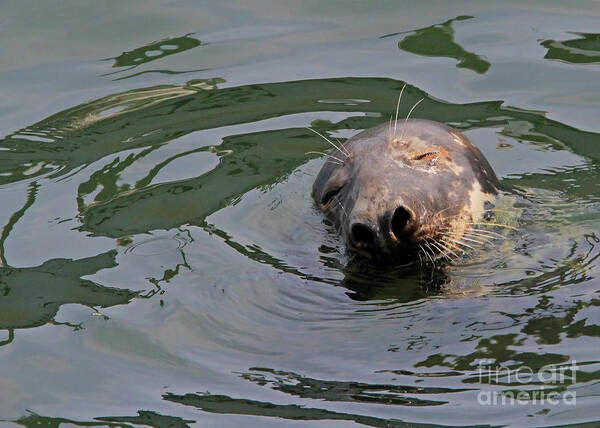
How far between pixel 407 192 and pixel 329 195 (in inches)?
35.1

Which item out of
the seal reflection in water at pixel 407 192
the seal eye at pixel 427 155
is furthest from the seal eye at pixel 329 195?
the seal eye at pixel 427 155

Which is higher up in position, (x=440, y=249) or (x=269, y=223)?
(x=440, y=249)

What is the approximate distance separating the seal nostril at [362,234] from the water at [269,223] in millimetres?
299

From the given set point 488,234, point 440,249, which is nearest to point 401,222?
Answer: point 440,249

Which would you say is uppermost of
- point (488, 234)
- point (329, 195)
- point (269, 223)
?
point (329, 195)

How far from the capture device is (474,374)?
512 centimetres

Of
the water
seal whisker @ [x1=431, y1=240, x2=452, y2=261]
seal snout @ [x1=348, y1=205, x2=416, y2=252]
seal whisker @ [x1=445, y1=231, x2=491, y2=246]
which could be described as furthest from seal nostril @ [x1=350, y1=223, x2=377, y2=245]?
seal whisker @ [x1=445, y1=231, x2=491, y2=246]

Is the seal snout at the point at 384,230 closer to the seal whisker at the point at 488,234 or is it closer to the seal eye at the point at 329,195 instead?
the seal whisker at the point at 488,234

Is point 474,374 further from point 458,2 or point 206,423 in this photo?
point 458,2

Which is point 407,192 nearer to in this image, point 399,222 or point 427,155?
point 399,222

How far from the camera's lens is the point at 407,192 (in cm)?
631

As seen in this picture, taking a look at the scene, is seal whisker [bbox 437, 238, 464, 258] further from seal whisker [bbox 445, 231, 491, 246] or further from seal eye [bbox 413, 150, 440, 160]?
seal eye [bbox 413, 150, 440, 160]

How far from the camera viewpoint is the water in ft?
17.1

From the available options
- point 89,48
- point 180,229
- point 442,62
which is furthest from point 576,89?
point 89,48
